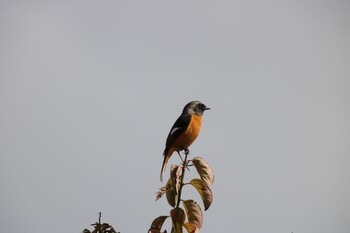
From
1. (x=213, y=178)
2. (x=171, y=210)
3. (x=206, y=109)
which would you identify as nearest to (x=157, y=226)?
(x=171, y=210)

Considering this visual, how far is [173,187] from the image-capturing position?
4.17 metres

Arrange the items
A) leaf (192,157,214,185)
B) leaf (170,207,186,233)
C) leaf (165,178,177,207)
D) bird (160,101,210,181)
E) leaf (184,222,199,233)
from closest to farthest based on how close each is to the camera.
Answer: leaf (170,207,186,233)
leaf (184,222,199,233)
leaf (165,178,177,207)
leaf (192,157,214,185)
bird (160,101,210,181)

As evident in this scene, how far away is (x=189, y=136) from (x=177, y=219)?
479 centimetres

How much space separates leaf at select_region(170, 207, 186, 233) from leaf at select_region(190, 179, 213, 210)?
312 mm

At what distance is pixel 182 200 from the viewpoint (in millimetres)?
4191

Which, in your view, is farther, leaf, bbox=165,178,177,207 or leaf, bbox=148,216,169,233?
leaf, bbox=165,178,177,207

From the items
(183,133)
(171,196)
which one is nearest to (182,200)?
(171,196)

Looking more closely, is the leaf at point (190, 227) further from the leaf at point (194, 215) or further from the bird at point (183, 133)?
the bird at point (183, 133)

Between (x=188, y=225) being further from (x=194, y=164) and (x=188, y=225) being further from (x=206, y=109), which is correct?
(x=206, y=109)

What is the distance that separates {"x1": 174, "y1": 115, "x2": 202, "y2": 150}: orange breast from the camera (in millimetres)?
8570

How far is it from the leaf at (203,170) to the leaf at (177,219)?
55cm

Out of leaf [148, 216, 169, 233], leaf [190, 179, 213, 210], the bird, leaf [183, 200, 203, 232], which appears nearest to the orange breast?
the bird

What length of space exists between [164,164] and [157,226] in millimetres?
4101

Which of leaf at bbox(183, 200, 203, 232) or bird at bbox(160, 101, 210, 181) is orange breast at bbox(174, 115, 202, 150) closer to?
bird at bbox(160, 101, 210, 181)
